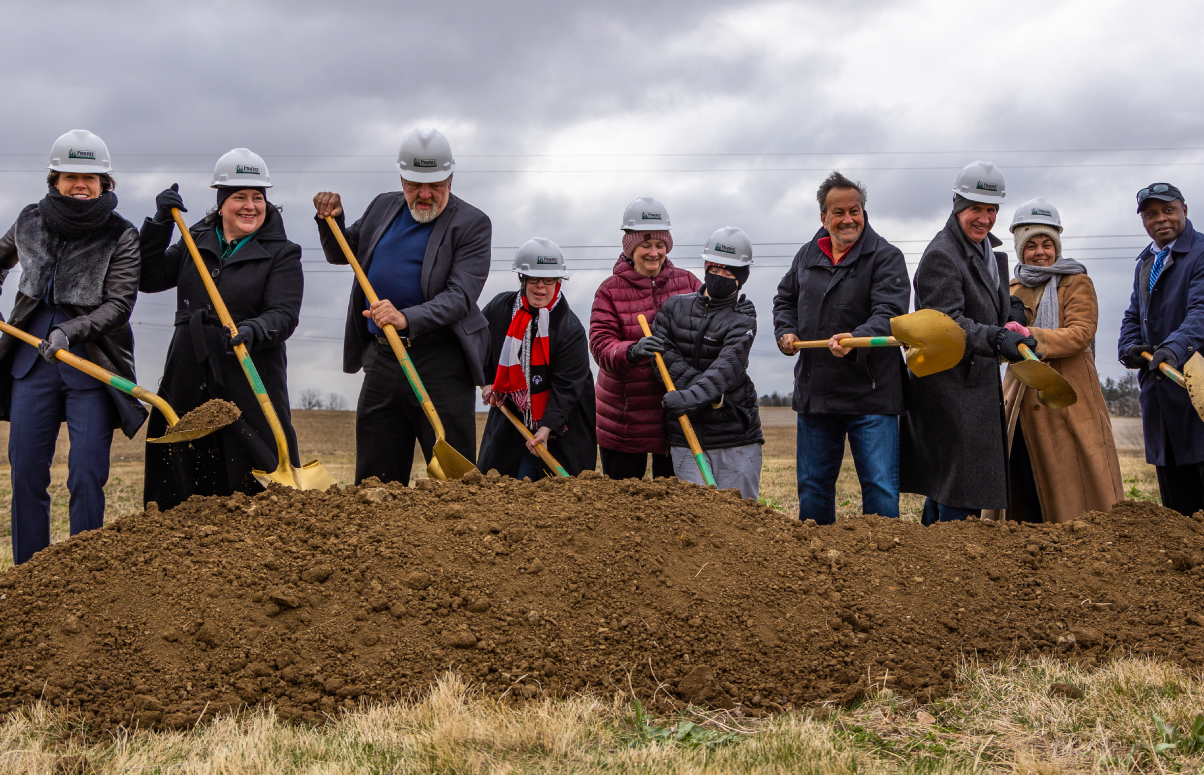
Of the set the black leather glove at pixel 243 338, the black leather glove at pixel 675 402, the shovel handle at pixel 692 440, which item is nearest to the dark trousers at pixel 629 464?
the shovel handle at pixel 692 440

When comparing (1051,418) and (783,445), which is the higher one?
(1051,418)

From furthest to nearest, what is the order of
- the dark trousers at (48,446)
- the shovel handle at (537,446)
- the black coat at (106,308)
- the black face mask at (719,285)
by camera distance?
the shovel handle at (537,446), the black face mask at (719,285), the black coat at (106,308), the dark trousers at (48,446)

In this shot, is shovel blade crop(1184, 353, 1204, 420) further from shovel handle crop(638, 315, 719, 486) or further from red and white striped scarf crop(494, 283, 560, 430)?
red and white striped scarf crop(494, 283, 560, 430)

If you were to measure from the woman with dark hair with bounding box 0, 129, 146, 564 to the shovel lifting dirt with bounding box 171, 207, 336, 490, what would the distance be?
A: 353mm

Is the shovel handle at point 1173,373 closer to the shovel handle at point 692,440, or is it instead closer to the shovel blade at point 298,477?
the shovel handle at point 692,440

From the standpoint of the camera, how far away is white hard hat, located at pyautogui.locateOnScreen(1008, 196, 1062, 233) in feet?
16.7

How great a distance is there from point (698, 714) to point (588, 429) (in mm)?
2438

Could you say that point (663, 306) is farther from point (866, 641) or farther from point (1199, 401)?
point (1199, 401)

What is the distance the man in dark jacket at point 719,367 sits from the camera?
4652mm

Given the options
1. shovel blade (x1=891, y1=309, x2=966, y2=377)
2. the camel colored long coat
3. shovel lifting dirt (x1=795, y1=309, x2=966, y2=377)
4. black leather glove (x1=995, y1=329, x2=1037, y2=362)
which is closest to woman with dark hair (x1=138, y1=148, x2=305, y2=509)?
shovel lifting dirt (x1=795, y1=309, x2=966, y2=377)

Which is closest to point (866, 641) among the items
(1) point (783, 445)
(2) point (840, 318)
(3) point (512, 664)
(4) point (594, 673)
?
(4) point (594, 673)

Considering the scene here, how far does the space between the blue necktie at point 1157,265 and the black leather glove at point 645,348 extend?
109 inches

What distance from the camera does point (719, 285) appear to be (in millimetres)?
4738

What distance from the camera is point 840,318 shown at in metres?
4.64
